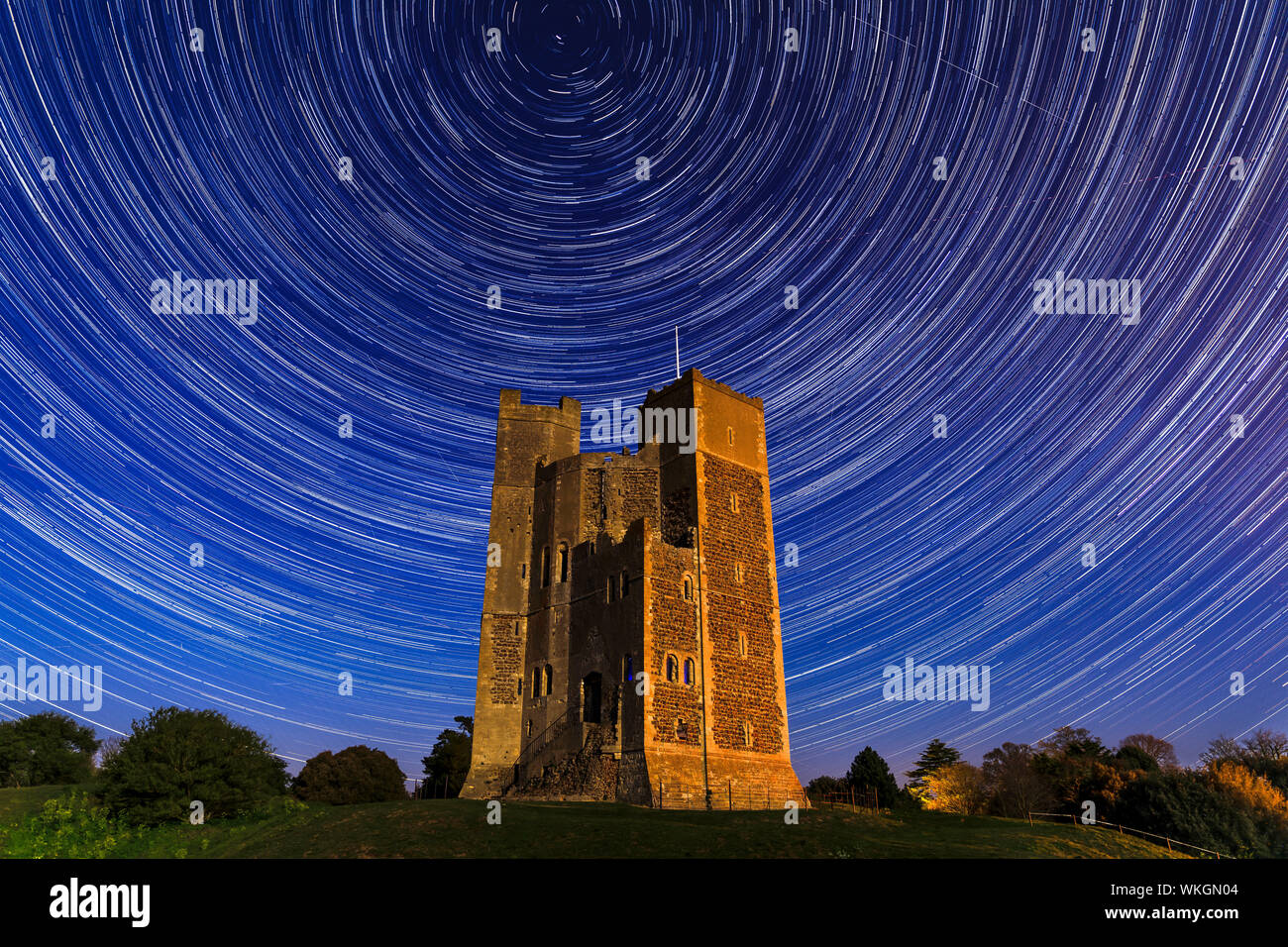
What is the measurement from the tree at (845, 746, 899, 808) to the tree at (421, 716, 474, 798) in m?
24.7

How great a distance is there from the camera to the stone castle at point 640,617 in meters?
29.9

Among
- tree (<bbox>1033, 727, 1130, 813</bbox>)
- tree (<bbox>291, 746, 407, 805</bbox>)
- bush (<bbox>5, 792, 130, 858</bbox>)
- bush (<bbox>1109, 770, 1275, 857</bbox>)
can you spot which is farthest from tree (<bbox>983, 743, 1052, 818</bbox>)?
bush (<bbox>5, 792, 130, 858</bbox>)

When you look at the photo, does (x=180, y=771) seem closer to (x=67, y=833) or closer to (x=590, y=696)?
(x=67, y=833)

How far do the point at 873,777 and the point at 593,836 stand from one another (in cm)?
3755

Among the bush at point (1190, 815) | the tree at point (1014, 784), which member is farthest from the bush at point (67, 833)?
the tree at point (1014, 784)

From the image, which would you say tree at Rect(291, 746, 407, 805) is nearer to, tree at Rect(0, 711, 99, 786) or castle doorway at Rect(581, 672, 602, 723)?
tree at Rect(0, 711, 99, 786)

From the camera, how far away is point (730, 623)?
33250 mm

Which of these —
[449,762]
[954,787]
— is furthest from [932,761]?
[449,762]

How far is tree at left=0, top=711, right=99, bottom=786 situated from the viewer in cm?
5125

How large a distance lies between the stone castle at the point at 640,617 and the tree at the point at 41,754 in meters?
34.6

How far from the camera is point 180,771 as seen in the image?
29719 mm
